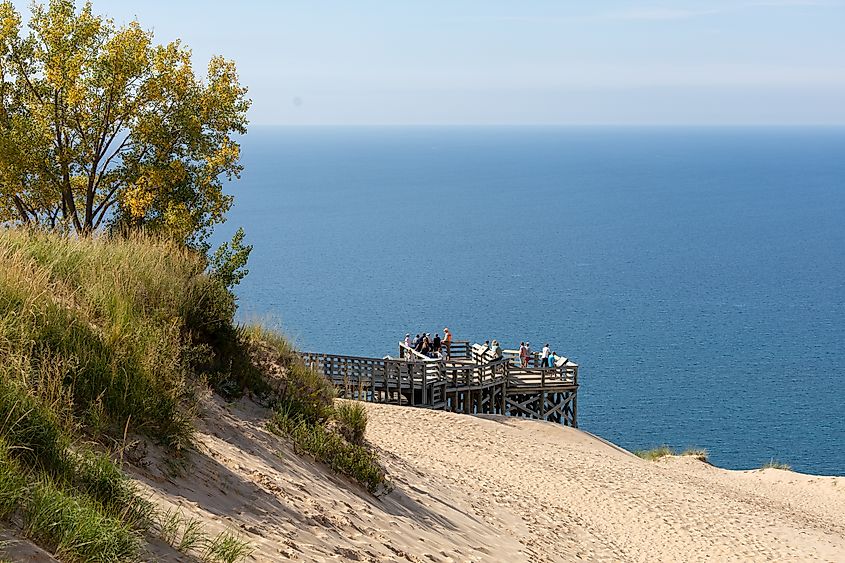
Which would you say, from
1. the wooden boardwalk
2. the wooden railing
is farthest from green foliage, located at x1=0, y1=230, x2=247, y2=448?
the wooden railing

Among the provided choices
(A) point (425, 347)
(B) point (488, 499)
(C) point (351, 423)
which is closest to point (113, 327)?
(C) point (351, 423)

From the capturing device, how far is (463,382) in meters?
30.7

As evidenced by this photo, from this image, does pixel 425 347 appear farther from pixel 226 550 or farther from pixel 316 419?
pixel 226 550

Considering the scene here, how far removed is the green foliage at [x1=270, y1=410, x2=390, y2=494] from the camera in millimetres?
12297

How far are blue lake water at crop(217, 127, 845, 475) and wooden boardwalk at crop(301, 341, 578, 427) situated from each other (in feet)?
12.6

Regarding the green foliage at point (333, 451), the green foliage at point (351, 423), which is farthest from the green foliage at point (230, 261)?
the green foliage at point (333, 451)

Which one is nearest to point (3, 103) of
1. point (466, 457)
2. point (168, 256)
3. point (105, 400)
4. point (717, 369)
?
point (168, 256)

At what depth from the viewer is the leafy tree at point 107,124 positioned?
21.0m

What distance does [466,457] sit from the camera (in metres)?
21.6

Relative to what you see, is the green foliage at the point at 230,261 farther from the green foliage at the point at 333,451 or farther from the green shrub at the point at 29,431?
the green shrub at the point at 29,431

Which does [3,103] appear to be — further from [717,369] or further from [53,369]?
[717,369]

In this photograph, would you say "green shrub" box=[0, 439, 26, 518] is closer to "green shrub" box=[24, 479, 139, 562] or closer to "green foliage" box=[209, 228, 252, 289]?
"green shrub" box=[24, 479, 139, 562]

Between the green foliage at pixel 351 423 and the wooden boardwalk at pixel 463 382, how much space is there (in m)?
10.9

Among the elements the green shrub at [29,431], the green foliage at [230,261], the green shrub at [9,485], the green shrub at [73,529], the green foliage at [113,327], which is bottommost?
the green shrub at [73,529]
